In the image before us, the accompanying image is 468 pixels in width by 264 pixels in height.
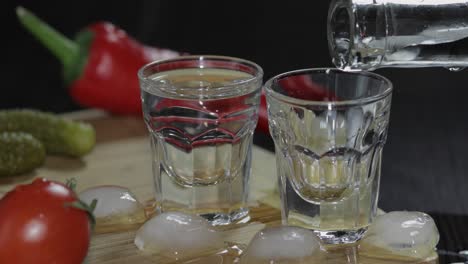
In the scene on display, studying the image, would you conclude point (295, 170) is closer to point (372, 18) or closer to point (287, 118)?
point (287, 118)

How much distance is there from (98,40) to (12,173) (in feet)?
1.56

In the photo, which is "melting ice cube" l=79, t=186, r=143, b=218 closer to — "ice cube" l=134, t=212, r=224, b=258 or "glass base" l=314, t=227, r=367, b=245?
"ice cube" l=134, t=212, r=224, b=258

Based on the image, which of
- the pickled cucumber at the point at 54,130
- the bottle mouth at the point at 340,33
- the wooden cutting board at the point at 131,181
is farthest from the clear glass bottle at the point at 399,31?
the pickled cucumber at the point at 54,130

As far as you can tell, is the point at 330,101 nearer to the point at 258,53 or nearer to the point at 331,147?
the point at 331,147

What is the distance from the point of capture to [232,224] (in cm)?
130

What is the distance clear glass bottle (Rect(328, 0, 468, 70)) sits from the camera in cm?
118

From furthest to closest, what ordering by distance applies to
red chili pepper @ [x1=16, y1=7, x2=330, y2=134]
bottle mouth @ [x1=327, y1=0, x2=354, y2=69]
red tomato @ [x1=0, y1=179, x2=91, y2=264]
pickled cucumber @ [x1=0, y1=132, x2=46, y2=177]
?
red chili pepper @ [x1=16, y1=7, x2=330, y2=134], pickled cucumber @ [x1=0, y1=132, x2=46, y2=177], bottle mouth @ [x1=327, y1=0, x2=354, y2=69], red tomato @ [x1=0, y1=179, x2=91, y2=264]

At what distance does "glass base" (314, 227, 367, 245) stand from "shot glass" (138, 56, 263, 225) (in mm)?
151

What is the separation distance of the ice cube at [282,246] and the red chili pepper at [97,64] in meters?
0.74

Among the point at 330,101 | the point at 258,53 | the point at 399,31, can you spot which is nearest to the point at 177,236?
the point at 330,101

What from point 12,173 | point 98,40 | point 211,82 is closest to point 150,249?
point 211,82

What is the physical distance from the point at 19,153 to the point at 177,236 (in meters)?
0.41

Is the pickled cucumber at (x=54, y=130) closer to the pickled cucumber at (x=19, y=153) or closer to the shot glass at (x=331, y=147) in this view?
the pickled cucumber at (x=19, y=153)

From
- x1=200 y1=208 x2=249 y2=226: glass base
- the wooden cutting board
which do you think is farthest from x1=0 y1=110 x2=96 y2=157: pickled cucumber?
x1=200 y1=208 x2=249 y2=226: glass base
